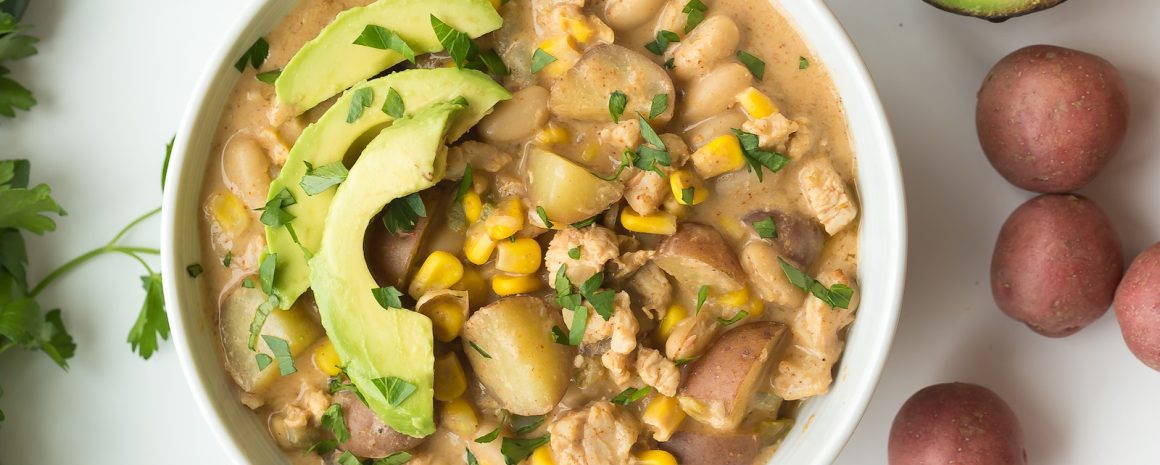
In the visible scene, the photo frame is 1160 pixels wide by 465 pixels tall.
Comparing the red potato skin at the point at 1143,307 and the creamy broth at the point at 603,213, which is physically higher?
the creamy broth at the point at 603,213

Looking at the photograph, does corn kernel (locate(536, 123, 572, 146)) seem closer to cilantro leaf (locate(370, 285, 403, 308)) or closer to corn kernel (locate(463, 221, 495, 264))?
corn kernel (locate(463, 221, 495, 264))

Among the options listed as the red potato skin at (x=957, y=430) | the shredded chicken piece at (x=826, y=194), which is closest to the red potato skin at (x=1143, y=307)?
the red potato skin at (x=957, y=430)

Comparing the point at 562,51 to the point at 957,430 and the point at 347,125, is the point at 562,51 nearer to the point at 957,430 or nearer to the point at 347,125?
the point at 347,125

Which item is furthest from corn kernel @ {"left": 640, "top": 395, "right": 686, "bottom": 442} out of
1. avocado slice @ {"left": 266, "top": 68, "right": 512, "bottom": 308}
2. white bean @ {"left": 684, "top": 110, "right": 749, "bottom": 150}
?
avocado slice @ {"left": 266, "top": 68, "right": 512, "bottom": 308}

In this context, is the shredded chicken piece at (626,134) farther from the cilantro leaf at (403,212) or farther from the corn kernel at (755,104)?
the cilantro leaf at (403,212)

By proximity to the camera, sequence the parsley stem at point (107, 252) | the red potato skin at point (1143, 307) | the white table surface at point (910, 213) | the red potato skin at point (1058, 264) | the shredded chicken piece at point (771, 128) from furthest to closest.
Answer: the parsley stem at point (107, 252)
the white table surface at point (910, 213)
the red potato skin at point (1058, 264)
the red potato skin at point (1143, 307)
the shredded chicken piece at point (771, 128)

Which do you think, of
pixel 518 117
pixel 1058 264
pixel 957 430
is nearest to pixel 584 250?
pixel 518 117

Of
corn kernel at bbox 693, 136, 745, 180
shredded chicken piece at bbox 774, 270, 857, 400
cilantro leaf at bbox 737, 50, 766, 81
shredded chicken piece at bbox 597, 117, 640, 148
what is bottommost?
shredded chicken piece at bbox 774, 270, 857, 400
